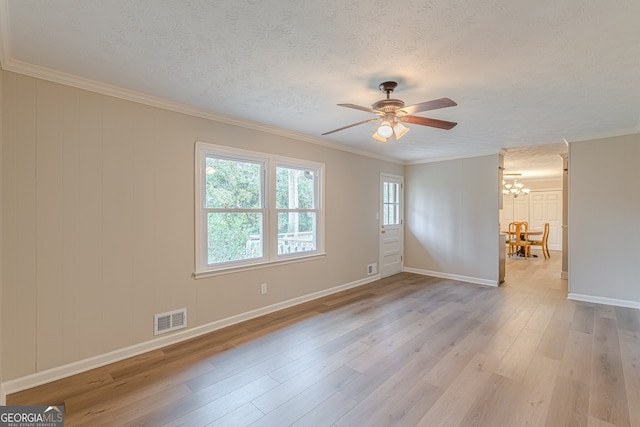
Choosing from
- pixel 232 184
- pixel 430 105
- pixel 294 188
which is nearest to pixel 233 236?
pixel 232 184

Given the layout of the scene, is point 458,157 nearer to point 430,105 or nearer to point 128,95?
point 430,105

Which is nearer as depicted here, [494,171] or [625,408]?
[625,408]

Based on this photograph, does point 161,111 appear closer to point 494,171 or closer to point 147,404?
point 147,404

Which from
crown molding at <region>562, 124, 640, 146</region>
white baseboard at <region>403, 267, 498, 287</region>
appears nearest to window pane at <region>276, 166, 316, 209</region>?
white baseboard at <region>403, 267, 498, 287</region>

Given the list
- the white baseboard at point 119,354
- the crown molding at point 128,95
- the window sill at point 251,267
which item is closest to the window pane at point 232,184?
the crown molding at point 128,95

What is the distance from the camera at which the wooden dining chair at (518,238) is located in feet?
25.9

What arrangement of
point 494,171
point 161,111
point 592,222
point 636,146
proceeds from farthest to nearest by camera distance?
point 494,171
point 592,222
point 636,146
point 161,111

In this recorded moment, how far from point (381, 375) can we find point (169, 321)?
2125 mm

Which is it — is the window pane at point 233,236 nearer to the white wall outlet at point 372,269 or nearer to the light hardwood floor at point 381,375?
the light hardwood floor at point 381,375

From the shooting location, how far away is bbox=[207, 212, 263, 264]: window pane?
130 inches

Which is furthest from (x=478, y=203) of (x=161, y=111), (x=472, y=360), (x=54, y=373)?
(x=54, y=373)

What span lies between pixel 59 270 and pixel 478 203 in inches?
232

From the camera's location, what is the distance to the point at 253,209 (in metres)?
3.61

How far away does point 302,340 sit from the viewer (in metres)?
3.01
